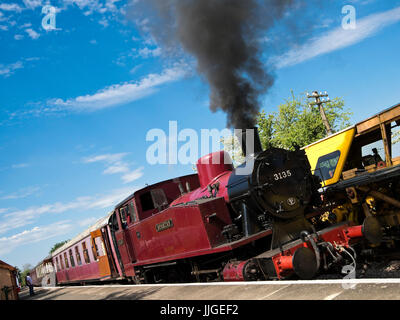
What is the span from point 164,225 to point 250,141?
2600mm

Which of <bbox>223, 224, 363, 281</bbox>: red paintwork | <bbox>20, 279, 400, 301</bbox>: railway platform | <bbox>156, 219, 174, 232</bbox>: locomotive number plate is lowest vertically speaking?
<bbox>20, 279, 400, 301</bbox>: railway platform

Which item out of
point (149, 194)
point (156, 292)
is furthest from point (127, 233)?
point (156, 292)

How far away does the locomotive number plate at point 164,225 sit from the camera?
25.8 ft

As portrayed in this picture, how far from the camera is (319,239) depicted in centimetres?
623

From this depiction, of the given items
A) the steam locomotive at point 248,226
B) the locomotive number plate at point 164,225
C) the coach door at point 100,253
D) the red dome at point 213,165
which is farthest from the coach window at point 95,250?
the red dome at point 213,165

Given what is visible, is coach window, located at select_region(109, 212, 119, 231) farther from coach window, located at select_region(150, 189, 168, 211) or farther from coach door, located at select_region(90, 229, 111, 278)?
coach window, located at select_region(150, 189, 168, 211)

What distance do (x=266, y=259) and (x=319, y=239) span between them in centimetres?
100

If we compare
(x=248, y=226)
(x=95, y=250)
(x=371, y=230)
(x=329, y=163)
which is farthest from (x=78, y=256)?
(x=371, y=230)

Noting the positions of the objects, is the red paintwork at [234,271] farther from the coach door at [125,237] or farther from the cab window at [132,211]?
the coach door at [125,237]

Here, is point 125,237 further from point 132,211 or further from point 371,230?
point 371,230

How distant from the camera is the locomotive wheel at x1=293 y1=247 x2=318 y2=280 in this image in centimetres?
550

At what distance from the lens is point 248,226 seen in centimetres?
684

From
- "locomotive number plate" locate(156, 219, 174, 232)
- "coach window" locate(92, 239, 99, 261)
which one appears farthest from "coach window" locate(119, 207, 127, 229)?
"coach window" locate(92, 239, 99, 261)

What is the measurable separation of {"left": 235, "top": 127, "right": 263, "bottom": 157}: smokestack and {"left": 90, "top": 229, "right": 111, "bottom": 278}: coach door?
8127mm
